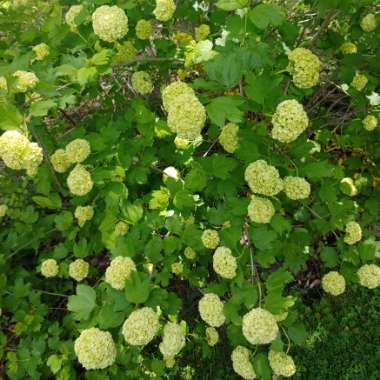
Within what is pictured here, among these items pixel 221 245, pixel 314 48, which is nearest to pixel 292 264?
pixel 221 245

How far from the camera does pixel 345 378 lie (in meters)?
3.00

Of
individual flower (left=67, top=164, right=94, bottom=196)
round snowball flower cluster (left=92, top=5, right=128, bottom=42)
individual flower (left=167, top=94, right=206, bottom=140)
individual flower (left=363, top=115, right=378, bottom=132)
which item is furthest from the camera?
individual flower (left=363, top=115, right=378, bottom=132)

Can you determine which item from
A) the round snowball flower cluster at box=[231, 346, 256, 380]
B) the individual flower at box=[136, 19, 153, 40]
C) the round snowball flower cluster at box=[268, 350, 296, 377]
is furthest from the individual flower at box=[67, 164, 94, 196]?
the round snowball flower cluster at box=[268, 350, 296, 377]

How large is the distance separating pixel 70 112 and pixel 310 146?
2.23 metres

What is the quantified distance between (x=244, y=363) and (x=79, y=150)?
127cm

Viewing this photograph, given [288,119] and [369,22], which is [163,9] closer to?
[288,119]

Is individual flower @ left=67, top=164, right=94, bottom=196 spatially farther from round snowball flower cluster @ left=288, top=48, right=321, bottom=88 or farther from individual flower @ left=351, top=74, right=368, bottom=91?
individual flower @ left=351, top=74, right=368, bottom=91

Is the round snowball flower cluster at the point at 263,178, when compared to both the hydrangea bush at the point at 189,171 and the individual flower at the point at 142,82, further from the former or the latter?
the individual flower at the point at 142,82

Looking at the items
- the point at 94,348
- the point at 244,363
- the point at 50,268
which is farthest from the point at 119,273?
the point at 50,268

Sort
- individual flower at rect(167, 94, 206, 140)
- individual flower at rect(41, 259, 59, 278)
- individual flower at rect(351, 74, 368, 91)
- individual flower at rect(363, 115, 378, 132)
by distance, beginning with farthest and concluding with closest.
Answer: individual flower at rect(41, 259, 59, 278), individual flower at rect(363, 115, 378, 132), individual flower at rect(351, 74, 368, 91), individual flower at rect(167, 94, 206, 140)

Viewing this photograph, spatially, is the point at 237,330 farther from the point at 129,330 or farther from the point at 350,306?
the point at 350,306

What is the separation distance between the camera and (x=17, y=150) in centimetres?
166

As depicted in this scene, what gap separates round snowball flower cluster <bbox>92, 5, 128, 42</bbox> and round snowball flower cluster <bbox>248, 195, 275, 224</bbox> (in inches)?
39.8

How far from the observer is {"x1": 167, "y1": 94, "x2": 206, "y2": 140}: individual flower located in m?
1.62
